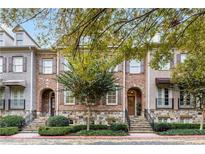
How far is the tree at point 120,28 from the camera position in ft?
18.6

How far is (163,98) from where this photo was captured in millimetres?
7879

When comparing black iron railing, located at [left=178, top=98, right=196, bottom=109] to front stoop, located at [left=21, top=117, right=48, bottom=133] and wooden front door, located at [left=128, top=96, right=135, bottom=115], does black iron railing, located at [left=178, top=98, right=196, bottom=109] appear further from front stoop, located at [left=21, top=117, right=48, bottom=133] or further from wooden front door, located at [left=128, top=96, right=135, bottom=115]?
front stoop, located at [left=21, top=117, right=48, bottom=133]

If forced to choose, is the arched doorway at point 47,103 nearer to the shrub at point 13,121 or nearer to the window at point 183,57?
the shrub at point 13,121

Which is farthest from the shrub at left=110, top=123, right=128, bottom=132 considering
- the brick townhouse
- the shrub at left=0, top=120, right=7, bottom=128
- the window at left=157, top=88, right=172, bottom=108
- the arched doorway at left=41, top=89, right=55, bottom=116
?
the shrub at left=0, top=120, right=7, bottom=128

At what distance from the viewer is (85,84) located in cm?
797

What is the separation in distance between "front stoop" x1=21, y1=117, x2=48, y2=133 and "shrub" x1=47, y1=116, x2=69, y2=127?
10cm

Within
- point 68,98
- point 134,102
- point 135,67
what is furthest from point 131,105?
point 68,98

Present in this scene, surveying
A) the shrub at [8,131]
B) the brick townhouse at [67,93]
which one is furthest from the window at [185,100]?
the shrub at [8,131]

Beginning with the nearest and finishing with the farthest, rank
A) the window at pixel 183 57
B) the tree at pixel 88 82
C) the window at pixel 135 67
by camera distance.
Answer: the window at pixel 183 57
the tree at pixel 88 82
the window at pixel 135 67

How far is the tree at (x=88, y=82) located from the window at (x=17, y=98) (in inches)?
28.1

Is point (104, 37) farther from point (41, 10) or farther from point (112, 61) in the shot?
point (41, 10)

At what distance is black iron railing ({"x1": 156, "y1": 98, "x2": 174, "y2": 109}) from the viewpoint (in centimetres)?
775

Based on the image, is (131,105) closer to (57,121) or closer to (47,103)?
(57,121)
